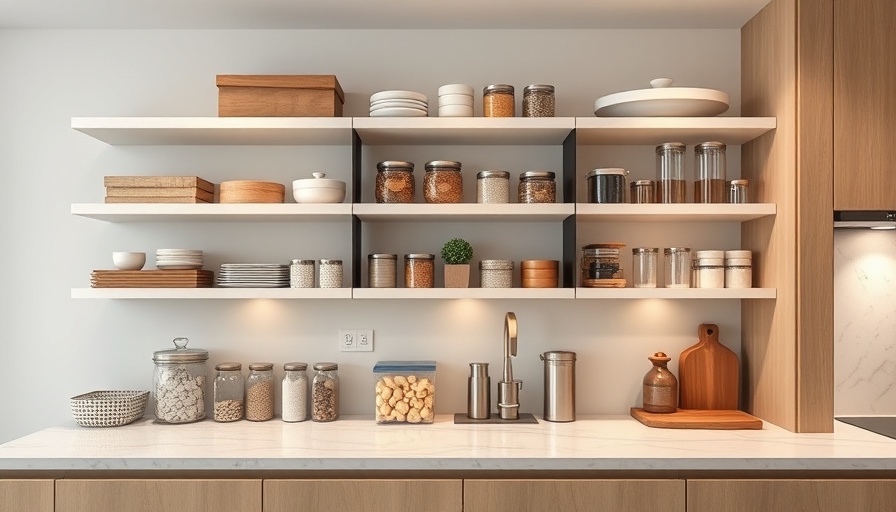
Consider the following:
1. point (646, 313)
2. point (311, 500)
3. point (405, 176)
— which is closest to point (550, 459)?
point (311, 500)

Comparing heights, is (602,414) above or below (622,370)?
below

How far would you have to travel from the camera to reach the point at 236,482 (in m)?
2.21

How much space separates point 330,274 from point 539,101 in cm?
102

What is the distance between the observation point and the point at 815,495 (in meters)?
2.20

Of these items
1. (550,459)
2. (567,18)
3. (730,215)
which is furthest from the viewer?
(567,18)

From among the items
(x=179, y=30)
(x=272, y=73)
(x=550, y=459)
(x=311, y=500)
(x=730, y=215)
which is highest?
(x=179, y=30)

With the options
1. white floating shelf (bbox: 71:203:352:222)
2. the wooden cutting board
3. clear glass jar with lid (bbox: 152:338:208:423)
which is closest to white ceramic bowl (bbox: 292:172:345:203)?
white floating shelf (bbox: 71:203:352:222)

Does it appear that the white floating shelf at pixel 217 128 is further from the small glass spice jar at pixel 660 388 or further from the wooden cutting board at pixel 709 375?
the wooden cutting board at pixel 709 375

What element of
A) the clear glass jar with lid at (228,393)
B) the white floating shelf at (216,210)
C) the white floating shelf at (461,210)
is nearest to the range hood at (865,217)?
the white floating shelf at (461,210)

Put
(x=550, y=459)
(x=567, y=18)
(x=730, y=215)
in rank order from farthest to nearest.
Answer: (x=567, y=18)
(x=730, y=215)
(x=550, y=459)

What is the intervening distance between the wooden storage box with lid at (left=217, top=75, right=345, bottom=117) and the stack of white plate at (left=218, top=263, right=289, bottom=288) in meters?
0.57

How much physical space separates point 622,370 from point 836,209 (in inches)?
39.5

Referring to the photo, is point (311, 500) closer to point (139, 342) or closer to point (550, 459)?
point (550, 459)

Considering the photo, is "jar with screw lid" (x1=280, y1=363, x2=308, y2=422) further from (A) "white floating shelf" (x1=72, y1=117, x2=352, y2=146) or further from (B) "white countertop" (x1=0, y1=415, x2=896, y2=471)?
(A) "white floating shelf" (x1=72, y1=117, x2=352, y2=146)
